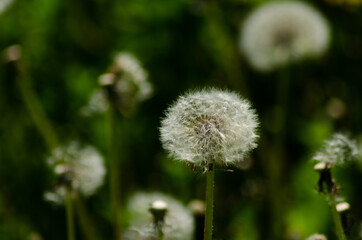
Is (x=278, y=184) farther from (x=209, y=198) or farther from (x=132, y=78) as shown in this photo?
(x=209, y=198)

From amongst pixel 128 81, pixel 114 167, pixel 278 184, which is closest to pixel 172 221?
pixel 114 167

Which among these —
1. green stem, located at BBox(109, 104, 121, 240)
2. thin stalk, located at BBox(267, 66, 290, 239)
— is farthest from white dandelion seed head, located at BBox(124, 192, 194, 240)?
thin stalk, located at BBox(267, 66, 290, 239)

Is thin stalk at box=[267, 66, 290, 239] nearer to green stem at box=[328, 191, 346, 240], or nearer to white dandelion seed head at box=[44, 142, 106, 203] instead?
white dandelion seed head at box=[44, 142, 106, 203]

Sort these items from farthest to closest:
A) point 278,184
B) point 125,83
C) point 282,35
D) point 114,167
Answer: point 282,35 → point 278,184 → point 125,83 → point 114,167

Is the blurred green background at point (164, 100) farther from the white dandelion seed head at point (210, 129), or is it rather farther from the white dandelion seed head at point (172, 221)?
the white dandelion seed head at point (210, 129)

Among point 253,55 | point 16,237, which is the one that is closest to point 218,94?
point 16,237

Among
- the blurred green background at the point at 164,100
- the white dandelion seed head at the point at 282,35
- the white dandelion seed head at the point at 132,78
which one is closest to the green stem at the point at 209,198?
the white dandelion seed head at the point at 132,78

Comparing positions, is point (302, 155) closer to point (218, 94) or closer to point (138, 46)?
point (138, 46)
